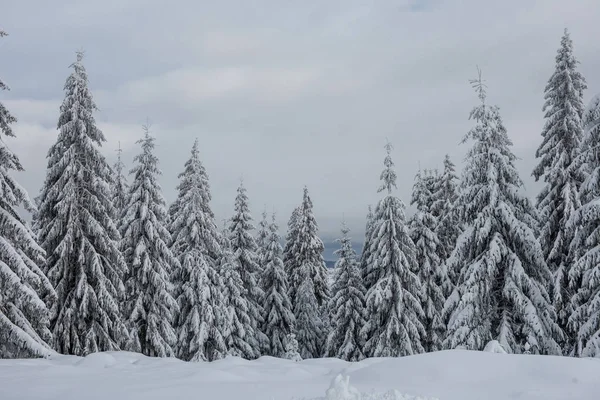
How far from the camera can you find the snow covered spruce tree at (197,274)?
86.0 ft

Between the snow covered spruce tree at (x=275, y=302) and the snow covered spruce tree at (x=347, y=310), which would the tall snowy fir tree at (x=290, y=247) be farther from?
the snow covered spruce tree at (x=347, y=310)

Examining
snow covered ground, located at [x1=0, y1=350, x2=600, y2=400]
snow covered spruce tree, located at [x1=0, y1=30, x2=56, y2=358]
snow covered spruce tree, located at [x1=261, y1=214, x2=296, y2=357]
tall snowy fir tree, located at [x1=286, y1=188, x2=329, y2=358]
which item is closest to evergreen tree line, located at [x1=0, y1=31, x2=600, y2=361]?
snow covered spruce tree, located at [x1=0, y1=30, x2=56, y2=358]

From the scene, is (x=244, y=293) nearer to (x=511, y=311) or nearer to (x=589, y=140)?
(x=511, y=311)

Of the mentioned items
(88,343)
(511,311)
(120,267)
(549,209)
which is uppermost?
(549,209)

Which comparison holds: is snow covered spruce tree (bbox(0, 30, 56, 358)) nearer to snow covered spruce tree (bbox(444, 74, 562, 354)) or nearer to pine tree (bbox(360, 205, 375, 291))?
snow covered spruce tree (bbox(444, 74, 562, 354))

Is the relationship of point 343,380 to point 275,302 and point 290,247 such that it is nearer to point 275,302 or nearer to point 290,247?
point 275,302

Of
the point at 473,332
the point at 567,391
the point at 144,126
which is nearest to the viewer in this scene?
the point at 567,391

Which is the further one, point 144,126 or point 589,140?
point 144,126

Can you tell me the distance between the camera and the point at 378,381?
7.83m

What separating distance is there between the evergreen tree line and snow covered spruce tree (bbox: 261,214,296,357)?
4.66 ft

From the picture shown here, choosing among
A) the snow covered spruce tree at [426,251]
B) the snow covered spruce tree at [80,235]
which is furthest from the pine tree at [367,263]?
the snow covered spruce tree at [80,235]

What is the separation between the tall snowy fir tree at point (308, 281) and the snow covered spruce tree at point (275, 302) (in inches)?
45.5

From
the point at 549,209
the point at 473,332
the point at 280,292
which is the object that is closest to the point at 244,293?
the point at 280,292

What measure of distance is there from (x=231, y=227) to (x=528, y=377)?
27.4m
